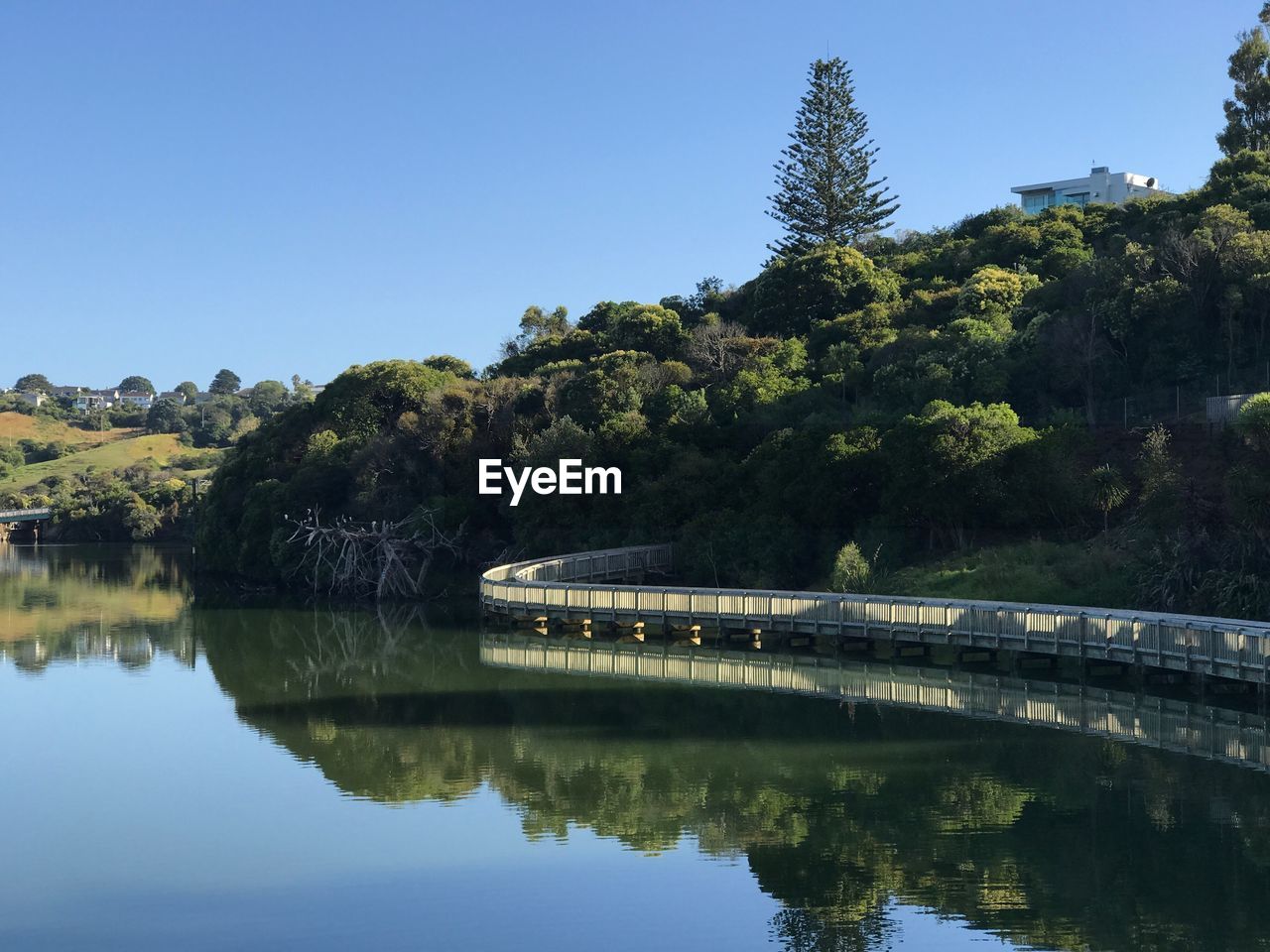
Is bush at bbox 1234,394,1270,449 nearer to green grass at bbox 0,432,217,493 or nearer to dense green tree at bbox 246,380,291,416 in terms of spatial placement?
green grass at bbox 0,432,217,493

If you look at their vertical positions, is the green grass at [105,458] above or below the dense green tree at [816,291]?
below

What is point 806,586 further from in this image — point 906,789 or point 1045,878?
point 1045,878

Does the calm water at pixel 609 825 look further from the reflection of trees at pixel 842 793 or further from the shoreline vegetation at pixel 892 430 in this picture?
the shoreline vegetation at pixel 892 430

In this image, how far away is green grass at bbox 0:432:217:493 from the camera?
117875mm

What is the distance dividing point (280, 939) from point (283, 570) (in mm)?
40212

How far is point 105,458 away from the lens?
415ft

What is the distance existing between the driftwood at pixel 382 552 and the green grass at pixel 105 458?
7091 cm

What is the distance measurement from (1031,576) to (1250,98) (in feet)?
130

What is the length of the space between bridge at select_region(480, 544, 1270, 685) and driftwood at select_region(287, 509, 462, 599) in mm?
7893

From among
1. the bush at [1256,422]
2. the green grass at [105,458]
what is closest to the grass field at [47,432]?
the green grass at [105,458]

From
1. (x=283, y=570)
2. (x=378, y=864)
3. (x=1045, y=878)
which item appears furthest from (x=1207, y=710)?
(x=283, y=570)

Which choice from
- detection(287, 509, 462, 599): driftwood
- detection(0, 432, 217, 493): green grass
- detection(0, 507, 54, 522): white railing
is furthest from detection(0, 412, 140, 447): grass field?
detection(287, 509, 462, 599): driftwood

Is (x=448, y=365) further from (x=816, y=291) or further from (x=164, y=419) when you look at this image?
(x=164, y=419)

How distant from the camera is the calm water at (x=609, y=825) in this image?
14484 millimetres
